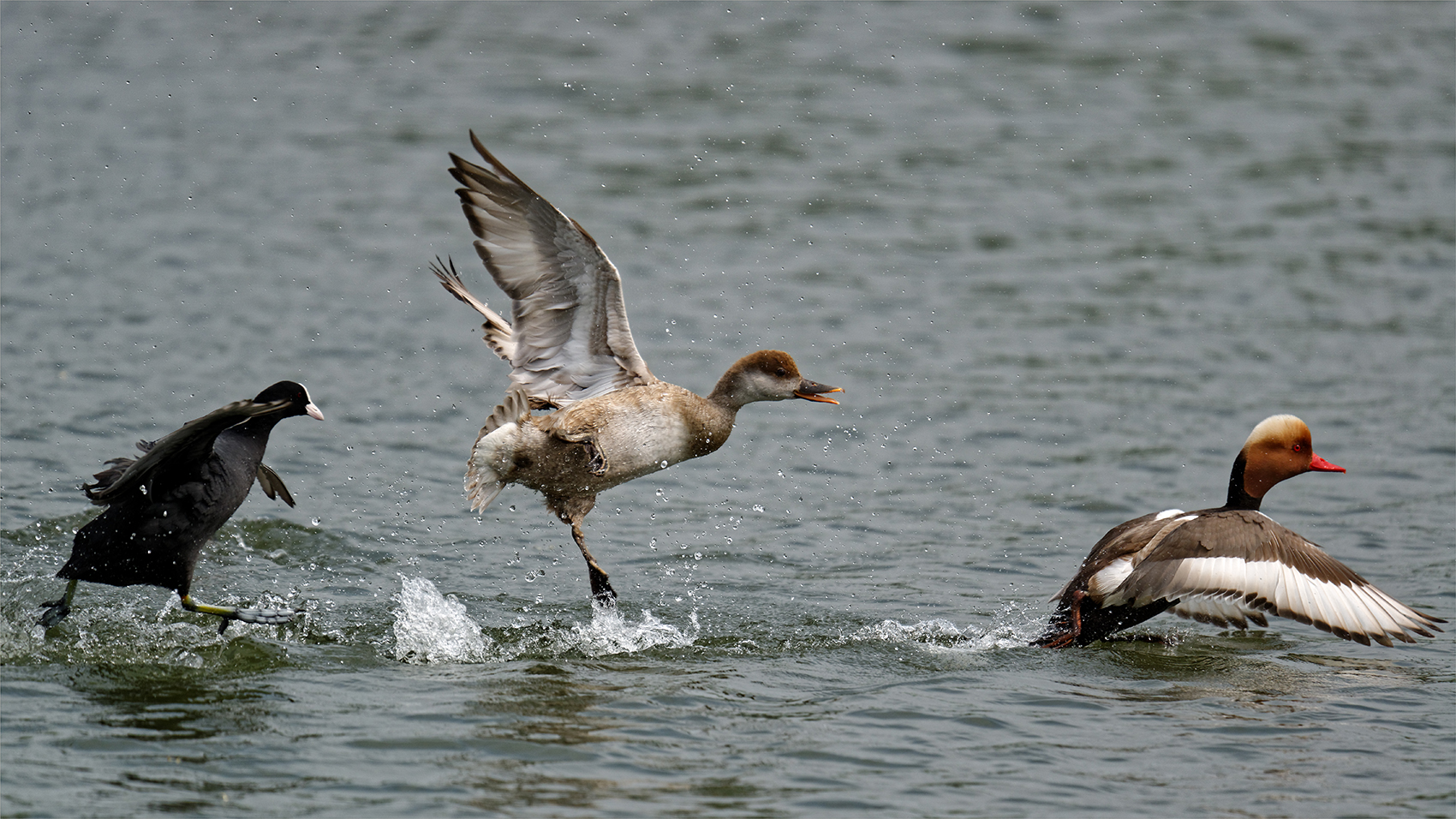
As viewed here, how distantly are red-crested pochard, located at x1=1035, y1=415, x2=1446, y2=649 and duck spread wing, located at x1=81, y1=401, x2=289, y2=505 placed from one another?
3.97m

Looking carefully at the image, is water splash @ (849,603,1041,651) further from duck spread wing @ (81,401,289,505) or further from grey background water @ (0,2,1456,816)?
duck spread wing @ (81,401,289,505)

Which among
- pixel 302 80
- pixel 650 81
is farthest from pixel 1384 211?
pixel 302 80

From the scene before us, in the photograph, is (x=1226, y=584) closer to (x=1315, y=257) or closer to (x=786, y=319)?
(x=786, y=319)

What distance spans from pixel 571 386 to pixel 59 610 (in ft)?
8.90

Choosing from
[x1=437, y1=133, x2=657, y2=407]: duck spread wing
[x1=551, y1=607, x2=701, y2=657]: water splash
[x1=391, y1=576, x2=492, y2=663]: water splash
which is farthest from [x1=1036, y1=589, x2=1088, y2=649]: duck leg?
[x1=391, y1=576, x2=492, y2=663]: water splash

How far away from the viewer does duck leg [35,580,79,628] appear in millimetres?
7195

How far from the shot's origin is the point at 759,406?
508 inches

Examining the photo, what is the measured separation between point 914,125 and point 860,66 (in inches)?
81.9

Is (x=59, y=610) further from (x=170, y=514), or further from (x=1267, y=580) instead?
(x=1267, y=580)

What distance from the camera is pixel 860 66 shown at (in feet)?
68.4

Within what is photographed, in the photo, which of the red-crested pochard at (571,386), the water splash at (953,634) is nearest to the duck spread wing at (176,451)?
the red-crested pochard at (571,386)

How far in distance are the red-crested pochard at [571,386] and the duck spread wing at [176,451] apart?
4.83 feet

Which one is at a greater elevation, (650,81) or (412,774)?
(650,81)

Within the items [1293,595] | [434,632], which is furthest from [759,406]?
[1293,595]
